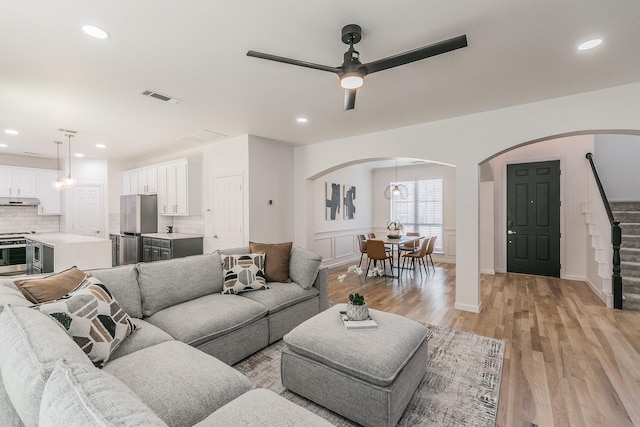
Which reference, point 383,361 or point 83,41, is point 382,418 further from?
point 83,41

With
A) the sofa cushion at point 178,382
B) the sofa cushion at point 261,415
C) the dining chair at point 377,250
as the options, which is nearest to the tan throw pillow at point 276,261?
the sofa cushion at point 178,382

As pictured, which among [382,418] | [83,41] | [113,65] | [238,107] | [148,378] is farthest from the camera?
[238,107]

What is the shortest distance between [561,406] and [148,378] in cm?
273

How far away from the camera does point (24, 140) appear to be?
17.0 ft

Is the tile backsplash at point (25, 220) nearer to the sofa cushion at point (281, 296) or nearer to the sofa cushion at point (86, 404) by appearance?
the sofa cushion at point (281, 296)

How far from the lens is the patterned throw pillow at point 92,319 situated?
5.16 feet

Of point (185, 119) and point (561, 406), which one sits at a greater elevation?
point (185, 119)

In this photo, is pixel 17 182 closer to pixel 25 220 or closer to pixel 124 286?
pixel 25 220

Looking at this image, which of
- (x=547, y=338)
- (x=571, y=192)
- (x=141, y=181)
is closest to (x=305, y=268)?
(x=547, y=338)

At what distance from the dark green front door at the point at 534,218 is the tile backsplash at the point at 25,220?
1062 centimetres

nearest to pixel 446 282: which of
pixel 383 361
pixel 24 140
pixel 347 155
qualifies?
pixel 347 155

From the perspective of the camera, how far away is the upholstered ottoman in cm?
178

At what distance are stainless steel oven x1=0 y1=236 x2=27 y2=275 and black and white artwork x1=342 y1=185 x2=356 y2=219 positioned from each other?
6.77 metres

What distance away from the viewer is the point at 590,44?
232 cm
